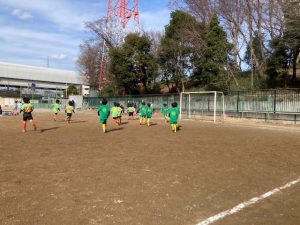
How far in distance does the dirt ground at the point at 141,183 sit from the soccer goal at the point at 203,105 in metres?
16.6

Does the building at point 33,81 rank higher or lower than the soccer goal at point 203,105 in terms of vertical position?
higher

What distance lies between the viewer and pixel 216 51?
114 feet

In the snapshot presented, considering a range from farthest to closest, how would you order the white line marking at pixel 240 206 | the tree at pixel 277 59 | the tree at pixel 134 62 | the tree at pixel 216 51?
the tree at pixel 134 62
the tree at pixel 216 51
the tree at pixel 277 59
the white line marking at pixel 240 206

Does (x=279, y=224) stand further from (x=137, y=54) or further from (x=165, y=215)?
(x=137, y=54)

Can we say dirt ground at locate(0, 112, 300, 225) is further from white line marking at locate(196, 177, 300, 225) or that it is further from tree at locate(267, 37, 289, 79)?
tree at locate(267, 37, 289, 79)

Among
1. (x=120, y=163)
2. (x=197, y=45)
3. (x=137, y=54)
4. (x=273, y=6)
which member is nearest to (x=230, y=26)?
(x=197, y=45)

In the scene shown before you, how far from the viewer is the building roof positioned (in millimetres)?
83062

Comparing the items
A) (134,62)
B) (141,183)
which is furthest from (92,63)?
(141,183)

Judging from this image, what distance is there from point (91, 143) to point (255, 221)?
7.61 meters

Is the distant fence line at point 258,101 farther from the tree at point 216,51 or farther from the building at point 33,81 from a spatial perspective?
the building at point 33,81

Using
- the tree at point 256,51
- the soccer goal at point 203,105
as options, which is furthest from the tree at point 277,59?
the soccer goal at point 203,105

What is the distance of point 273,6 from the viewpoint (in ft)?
98.6

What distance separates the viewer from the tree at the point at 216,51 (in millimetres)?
34750

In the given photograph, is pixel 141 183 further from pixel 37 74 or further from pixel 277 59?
pixel 37 74
